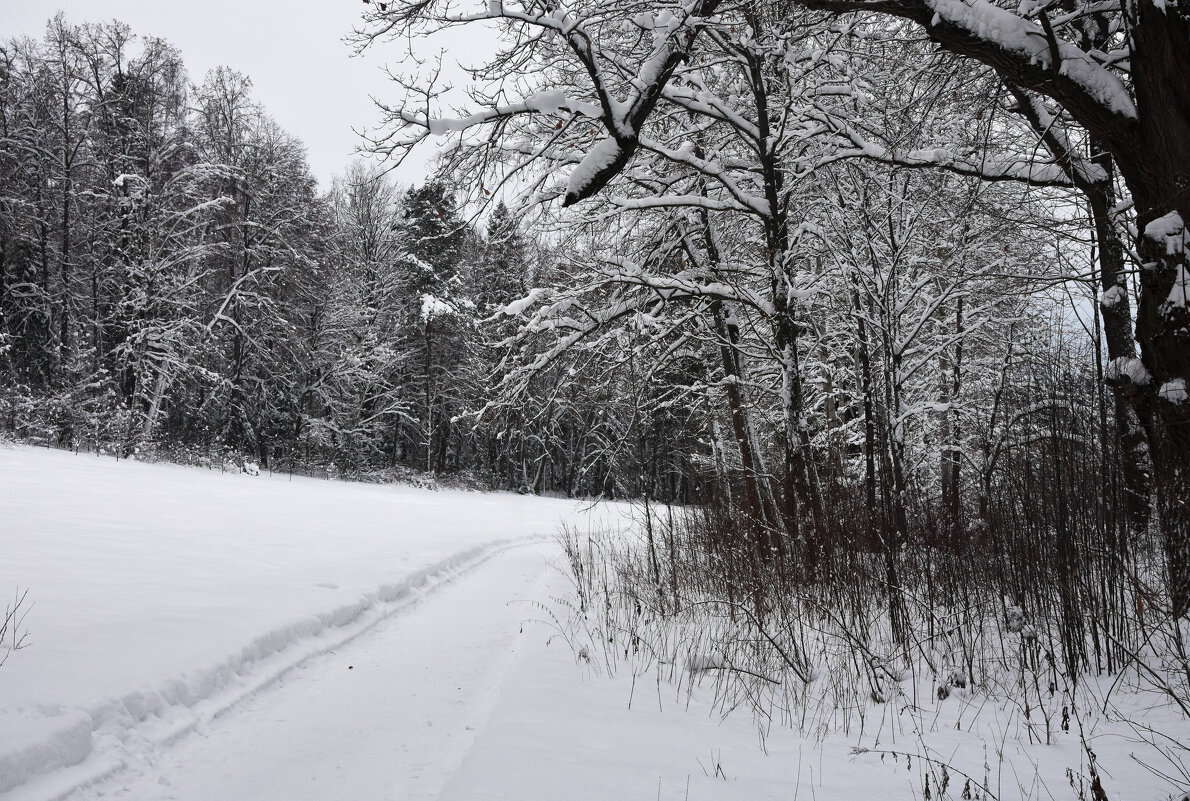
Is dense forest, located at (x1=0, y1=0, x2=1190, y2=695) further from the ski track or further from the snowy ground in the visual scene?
the ski track

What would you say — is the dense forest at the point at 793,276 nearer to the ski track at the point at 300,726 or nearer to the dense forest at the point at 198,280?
the dense forest at the point at 198,280

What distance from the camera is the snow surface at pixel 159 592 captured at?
10.3 feet

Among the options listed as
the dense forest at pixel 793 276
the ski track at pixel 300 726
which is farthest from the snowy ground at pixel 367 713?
the dense forest at pixel 793 276

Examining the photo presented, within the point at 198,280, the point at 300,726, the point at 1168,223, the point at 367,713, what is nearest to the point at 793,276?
the point at 1168,223

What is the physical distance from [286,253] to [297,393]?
22.3 feet

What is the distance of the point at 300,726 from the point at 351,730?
0.32 m

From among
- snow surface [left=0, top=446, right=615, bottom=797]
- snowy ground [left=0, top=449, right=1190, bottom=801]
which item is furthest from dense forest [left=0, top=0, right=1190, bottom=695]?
snow surface [left=0, top=446, right=615, bottom=797]

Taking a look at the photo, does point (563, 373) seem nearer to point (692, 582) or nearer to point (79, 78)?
point (692, 582)

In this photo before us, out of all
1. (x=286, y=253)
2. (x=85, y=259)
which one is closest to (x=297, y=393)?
(x=286, y=253)

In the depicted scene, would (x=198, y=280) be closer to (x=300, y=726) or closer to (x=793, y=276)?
(x=793, y=276)

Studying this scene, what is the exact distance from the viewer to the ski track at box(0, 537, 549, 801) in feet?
9.22

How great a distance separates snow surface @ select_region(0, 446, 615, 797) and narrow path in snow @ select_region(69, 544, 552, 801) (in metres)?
0.17

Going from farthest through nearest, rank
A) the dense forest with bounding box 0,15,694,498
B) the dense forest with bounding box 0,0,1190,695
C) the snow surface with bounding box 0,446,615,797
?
1. the dense forest with bounding box 0,15,694,498
2. the dense forest with bounding box 0,0,1190,695
3. the snow surface with bounding box 0,446,615,797

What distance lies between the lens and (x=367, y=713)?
3.82m
